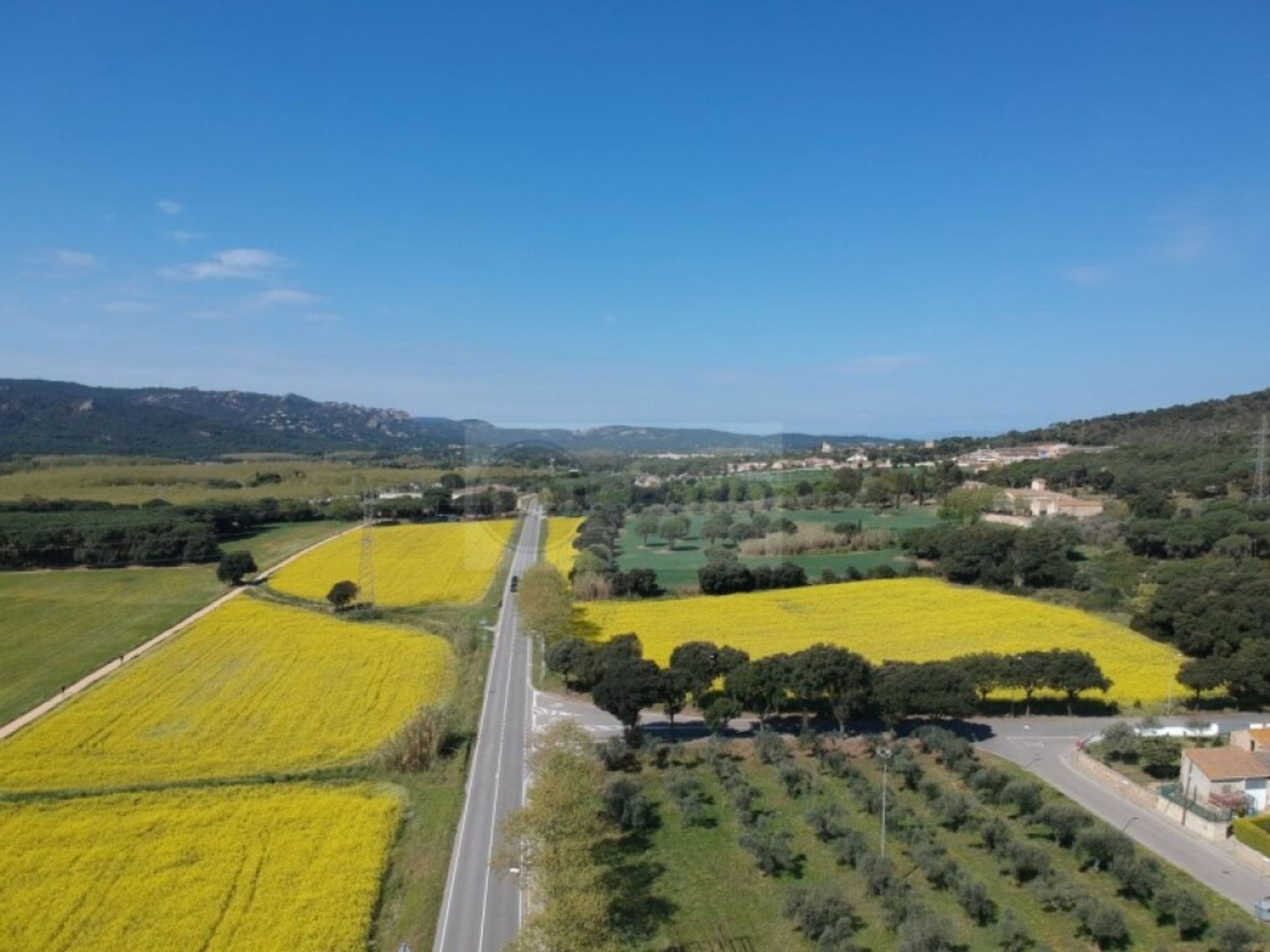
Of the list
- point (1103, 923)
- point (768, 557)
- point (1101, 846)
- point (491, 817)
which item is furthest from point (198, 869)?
point (768, 557)

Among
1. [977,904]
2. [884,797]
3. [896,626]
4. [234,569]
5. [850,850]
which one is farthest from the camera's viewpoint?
[234,569]

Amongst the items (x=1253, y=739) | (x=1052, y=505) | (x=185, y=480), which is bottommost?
(x=1253, y=739)

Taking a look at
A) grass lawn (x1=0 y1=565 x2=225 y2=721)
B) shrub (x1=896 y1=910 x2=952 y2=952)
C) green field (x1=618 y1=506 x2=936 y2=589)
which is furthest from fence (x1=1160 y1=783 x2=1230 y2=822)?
grass lawn (x1=0 y1=565 x2=225 y2=721)

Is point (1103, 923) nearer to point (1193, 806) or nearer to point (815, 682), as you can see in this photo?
point (1193, 806)

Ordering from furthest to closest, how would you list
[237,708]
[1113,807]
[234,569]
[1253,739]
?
1. [234,569]
2. [237,708]
3. [1253,739]
4. [1113,807]

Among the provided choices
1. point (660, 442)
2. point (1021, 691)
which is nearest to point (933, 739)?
point (1021, 691)

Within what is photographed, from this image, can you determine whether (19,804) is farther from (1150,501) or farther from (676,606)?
(1150,501)
